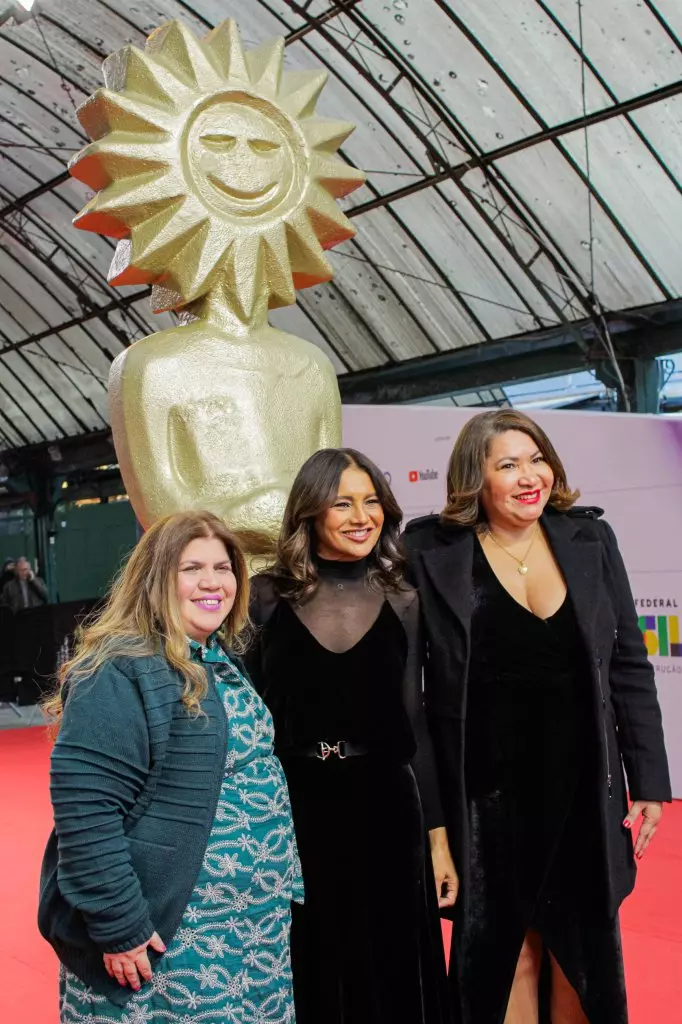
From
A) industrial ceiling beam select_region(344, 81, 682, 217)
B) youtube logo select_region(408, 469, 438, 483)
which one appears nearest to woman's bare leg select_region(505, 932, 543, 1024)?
youtube logo select_region(408, 469, 438, 483)

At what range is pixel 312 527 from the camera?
8.24 feet

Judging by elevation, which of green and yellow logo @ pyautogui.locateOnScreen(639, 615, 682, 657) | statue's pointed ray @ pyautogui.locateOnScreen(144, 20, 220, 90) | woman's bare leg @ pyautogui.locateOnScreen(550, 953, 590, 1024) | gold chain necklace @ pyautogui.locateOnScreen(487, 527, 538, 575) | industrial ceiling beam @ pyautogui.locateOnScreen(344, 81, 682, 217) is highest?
industrial ceiling beam @ pyautogui.locateOnScreen(344, 81, 682, 217)

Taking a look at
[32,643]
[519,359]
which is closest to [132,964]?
[32,643]

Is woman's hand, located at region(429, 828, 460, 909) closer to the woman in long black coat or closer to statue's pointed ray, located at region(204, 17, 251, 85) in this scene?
the woman in long black coat

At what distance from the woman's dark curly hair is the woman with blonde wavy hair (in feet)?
1.19

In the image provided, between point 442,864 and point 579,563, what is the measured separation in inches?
29.9

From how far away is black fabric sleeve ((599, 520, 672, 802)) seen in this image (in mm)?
2492

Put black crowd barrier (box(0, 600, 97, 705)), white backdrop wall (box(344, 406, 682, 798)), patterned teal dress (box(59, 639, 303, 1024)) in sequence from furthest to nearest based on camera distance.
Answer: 1. black crowd barrier (box(0, 600, 97, 705))
2. white backdrop wall (box(344, 406, 682, 798))
3. patterned teal dress (box(59, 639, 303, 1024))

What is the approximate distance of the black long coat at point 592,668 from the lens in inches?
94.0

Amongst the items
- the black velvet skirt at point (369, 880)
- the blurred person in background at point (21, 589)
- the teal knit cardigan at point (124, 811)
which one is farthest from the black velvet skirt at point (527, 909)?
the blurred person in background at point (21, 589)

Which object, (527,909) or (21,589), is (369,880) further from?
(21,589)

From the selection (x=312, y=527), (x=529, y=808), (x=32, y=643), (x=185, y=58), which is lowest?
(x=529, y=808)

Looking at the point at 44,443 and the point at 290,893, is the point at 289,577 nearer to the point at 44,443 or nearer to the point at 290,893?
the point at 290,893

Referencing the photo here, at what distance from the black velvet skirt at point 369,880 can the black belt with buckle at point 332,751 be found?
1 cm
